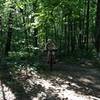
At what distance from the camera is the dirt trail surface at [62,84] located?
1103 cm

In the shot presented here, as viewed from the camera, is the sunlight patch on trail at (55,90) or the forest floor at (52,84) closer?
the sunlight patch on trail at (55,90)

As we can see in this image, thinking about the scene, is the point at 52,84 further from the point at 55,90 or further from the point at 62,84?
the point at 55,90

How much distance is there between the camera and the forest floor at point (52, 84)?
433 inches

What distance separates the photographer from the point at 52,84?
12781mm

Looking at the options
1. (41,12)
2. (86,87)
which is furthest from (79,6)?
(86,87)

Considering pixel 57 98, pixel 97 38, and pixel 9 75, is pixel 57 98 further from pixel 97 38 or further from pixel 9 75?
pixel 97 38

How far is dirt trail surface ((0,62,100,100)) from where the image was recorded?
11.0m

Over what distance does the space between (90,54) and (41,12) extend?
5.57 metres

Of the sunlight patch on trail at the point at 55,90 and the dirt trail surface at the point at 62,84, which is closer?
the sunlight patch on trail at the point at 55,90

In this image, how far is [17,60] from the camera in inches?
701

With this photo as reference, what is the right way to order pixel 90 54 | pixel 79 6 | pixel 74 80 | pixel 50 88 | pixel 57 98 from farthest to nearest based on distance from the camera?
pixel 79 6, pixel 90 54, pixel 74 80, pixel 50 88, pixel 57 98

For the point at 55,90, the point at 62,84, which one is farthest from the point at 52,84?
the point at 55,90

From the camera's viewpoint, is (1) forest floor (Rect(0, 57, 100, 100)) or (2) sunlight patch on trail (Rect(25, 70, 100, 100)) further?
(1) forest floor (Rect(0, 57, 100, 100))

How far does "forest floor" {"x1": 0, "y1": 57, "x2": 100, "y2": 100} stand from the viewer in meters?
11.0
